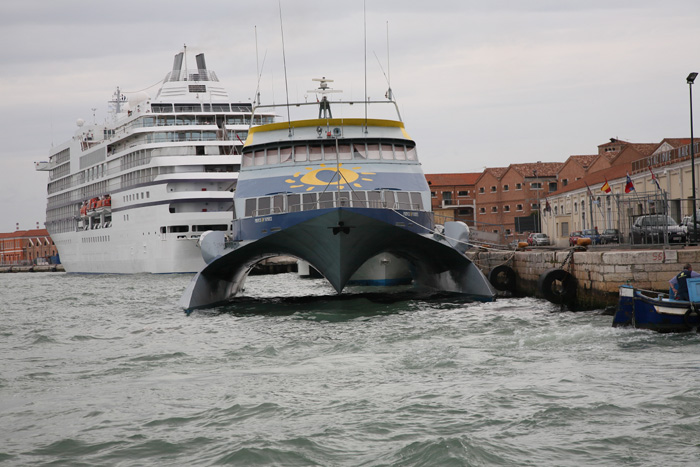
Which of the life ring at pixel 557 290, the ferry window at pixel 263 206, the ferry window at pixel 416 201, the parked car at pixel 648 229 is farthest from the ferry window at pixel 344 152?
the parked car at pixel 648 229

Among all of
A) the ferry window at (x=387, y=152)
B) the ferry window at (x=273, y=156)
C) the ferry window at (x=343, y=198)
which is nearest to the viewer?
the ferry window at (x=343, y=198)

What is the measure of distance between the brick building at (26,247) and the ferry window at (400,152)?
449ft

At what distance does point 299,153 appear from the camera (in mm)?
22438

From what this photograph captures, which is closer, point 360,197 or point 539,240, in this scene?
point 360,197

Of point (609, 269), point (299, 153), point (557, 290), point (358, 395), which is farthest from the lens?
point (299, 153)

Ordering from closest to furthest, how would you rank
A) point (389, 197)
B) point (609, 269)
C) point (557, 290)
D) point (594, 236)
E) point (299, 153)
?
point (609, 269)
point (557, 290)
point (389, 197)
point (299, 153)
point (594, 236)

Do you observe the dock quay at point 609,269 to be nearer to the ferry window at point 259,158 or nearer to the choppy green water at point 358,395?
the choppy green water at point 358,395

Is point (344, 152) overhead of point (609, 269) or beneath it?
overhead

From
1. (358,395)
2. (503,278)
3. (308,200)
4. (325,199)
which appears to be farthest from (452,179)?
(358,395)

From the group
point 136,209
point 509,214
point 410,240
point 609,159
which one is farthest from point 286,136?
point 509,214

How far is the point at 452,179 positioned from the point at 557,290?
81552 mm

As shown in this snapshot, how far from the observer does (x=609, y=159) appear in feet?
229

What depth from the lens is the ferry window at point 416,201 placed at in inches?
857

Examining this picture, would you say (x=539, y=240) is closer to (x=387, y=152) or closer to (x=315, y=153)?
(x=387, y=152)
